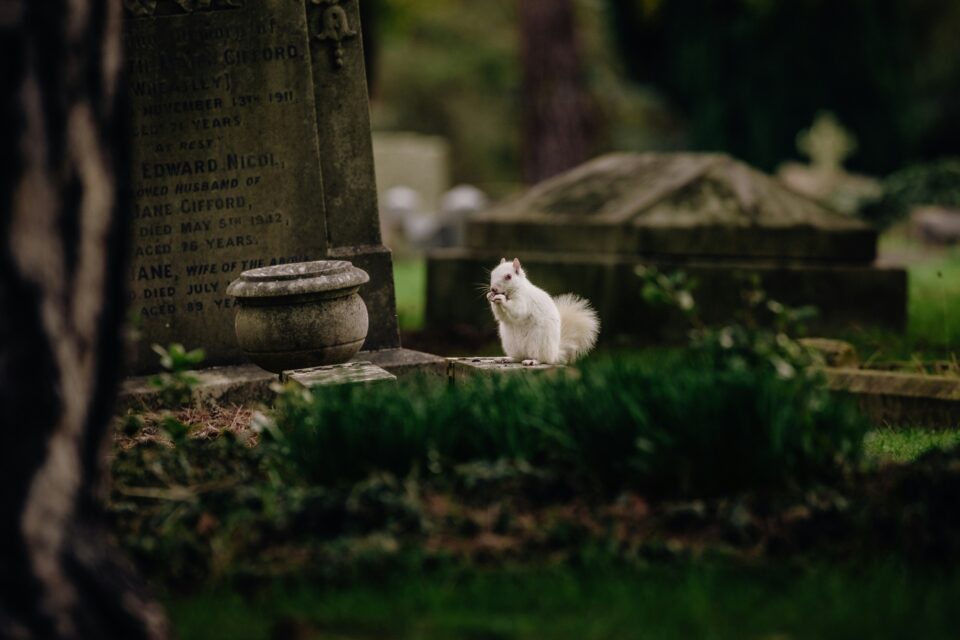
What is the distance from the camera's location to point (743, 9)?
70.0 ft

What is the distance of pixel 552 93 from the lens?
49.9ft

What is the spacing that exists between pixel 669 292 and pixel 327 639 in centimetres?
196

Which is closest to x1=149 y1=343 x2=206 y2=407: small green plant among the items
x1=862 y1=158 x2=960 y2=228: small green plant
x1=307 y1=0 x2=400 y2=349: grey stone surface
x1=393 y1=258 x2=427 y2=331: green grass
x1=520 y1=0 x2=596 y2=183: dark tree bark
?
x1=307 y1=0 x2=400 y2=349: grey stone surface

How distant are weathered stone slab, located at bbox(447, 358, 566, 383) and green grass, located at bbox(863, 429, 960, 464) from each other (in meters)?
1.49

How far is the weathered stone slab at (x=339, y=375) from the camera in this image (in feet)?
18.4

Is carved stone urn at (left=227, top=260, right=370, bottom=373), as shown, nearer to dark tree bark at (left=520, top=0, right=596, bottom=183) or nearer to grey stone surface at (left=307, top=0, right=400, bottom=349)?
grey stone surface at (left=307, top=0, right=400, bottom=349)

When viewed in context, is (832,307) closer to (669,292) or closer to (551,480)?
(669,292)

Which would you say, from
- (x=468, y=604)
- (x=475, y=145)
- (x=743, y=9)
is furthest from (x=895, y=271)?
(x=475, y=145)

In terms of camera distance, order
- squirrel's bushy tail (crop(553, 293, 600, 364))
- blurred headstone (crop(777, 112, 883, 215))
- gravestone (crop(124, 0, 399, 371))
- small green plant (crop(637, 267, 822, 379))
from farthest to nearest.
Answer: blurred headstone (crop(777, 112, 883, 215))
gravestone (crop(124, 0, 399, 371))
squirrel's bushy tail (crop(553, 293, 600, 364))
small green plant (crop(637, 267, 822, 379))

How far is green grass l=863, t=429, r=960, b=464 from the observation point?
5.25 meters

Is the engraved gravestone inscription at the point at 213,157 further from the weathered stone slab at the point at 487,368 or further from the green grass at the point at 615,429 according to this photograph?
the green grass at the point at 615,429

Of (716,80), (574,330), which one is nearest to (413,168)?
(716,80)

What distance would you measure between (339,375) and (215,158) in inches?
76.5

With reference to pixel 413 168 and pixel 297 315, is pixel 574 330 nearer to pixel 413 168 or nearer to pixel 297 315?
pixel 297 315
